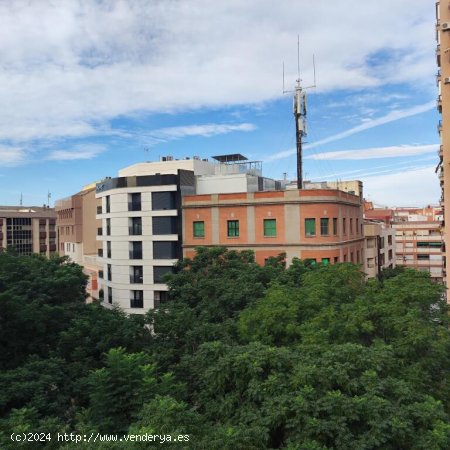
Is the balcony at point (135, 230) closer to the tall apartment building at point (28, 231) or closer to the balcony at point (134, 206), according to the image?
the balcony at point (134, 206)

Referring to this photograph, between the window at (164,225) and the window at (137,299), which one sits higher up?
the window at (164,225)

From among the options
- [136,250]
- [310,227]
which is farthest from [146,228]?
[310,227]

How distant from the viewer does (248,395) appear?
1284 cm

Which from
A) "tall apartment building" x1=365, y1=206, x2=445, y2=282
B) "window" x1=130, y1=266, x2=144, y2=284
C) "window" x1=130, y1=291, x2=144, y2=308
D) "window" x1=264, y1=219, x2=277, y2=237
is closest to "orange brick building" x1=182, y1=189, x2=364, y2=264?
"window" x1=264, y1=219, x2=277, y2=237

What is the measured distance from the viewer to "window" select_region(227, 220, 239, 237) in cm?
4238

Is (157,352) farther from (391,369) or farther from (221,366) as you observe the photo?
(391,369)

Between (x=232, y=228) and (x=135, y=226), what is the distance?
979 cm

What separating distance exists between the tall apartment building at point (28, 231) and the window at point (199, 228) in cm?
5998

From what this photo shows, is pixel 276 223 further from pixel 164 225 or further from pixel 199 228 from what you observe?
pixel 164 225

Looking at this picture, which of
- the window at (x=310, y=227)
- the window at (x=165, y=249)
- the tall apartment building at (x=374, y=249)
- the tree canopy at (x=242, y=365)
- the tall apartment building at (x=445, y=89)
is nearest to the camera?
the tree canopy at (x=242, y=365)

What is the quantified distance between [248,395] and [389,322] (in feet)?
23.8

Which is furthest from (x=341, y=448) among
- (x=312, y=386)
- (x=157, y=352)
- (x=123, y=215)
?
(x=123, y=215)

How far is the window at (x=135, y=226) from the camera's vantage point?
44.2m

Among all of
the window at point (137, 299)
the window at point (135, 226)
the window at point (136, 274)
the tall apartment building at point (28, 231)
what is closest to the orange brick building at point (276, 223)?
the window at point (135, 226)
